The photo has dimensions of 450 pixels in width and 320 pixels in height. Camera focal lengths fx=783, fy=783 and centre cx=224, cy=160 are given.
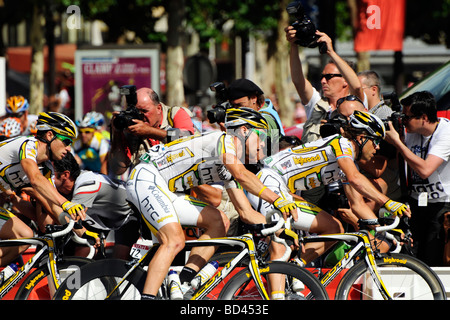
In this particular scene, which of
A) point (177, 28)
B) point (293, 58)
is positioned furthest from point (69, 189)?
point (177, 28)

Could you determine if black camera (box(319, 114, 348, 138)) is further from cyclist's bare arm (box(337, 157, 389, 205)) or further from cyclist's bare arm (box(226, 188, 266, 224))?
cyclist's bare arm (box(226, 188, 266, 224))

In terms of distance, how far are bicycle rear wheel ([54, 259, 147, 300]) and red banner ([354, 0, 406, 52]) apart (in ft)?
22.4

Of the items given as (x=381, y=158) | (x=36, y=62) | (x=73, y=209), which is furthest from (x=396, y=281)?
(x=36, y=62)

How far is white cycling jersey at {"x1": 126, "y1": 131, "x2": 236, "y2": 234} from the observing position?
6242 millimetres

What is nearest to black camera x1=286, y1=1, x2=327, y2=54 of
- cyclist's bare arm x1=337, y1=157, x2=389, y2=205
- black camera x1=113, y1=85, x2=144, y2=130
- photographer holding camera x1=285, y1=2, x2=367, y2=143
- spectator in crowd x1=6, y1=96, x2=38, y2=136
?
photographer holding camera x1=285, y1=2, x2=367, y2=143

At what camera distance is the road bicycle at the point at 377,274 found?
6.33m

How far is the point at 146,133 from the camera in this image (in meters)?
7.22

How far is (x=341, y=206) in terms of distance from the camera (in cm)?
738

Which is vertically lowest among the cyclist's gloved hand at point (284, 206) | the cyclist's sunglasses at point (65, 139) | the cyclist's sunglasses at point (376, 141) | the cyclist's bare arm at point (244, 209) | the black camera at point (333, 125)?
the cyclist's bare arm at point (244, 209)

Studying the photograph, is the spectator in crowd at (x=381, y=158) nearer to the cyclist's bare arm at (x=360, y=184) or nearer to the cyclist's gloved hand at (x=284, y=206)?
the cyclist's bare arm at (x=360, y=184)

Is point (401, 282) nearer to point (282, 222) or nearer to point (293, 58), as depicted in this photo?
point (282, 222)

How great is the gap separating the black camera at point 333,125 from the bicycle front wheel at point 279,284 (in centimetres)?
142

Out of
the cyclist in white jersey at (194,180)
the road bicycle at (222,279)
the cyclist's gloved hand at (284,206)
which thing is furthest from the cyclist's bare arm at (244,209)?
the cyclist's gloved hand at (284,206)

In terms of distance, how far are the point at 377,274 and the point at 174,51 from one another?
16.8 meters
